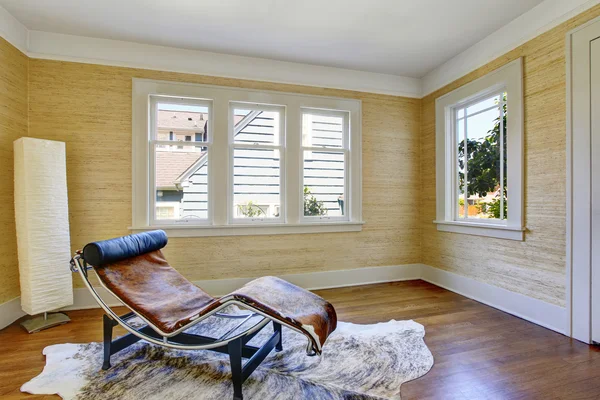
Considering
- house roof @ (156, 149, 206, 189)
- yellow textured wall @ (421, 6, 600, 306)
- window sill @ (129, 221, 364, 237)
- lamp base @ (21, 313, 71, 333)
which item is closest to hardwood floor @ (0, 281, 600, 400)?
lamp base @ (21, 313, 71, 333)

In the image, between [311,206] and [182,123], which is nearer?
[182,123]

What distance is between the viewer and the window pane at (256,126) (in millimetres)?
3617

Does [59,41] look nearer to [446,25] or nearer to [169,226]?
[169,226]

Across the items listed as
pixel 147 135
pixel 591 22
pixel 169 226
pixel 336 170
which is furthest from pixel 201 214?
pixel 591 22

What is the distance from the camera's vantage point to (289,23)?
9.36 ft

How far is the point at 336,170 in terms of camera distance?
3.94m

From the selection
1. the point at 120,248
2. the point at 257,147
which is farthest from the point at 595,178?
the point at 120,248

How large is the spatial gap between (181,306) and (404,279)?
3138 mm

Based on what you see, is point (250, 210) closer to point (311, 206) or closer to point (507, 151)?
point (311, 206)

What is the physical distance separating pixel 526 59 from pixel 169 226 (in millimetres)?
3906

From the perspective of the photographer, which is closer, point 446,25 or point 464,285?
point 446,25

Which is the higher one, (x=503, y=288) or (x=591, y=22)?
(x=591, y=22)

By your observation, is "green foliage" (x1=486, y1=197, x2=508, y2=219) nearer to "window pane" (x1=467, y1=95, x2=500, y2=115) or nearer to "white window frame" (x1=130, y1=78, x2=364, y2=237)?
"window pane" (x1=467, y1=95, x2=500, y2=115)

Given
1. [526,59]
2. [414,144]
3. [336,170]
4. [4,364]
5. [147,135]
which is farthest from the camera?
[414,144]
